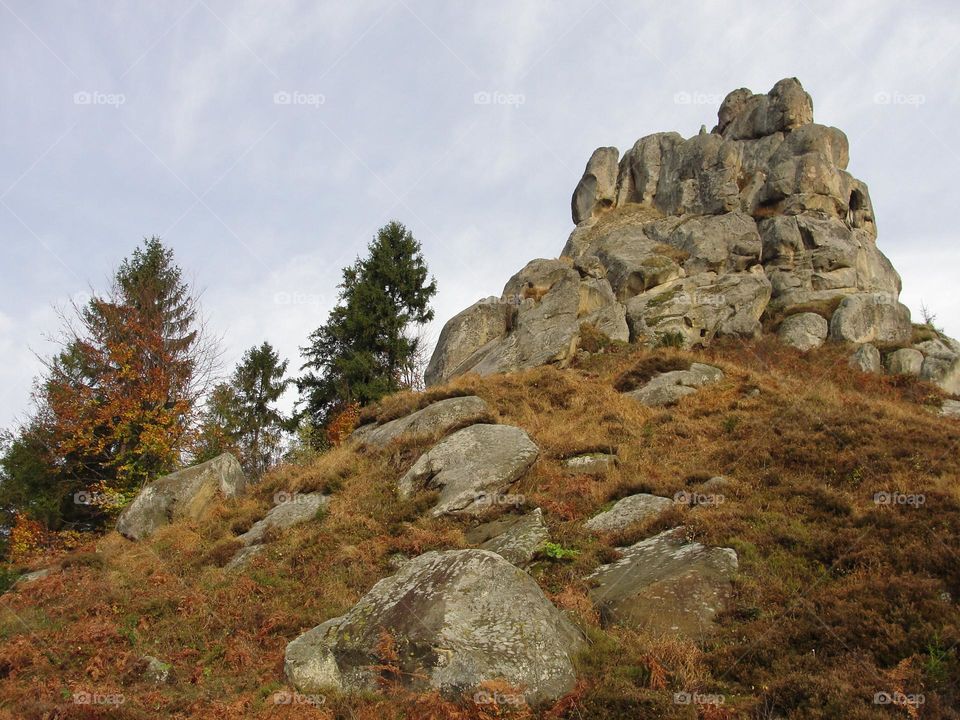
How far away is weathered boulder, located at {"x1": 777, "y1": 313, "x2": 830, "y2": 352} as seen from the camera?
3036cm

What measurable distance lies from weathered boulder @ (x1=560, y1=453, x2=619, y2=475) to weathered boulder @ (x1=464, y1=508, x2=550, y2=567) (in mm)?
2596

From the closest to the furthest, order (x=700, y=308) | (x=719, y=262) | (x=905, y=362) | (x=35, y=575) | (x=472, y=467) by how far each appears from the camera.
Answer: (x=472, y=467), (x=35, y=575), (x=905, y=362), (x=700, y=308), (x=719, y=262)

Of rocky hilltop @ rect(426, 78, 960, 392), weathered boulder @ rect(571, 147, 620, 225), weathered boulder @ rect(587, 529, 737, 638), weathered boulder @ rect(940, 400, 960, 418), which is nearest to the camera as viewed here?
weathered boulder @ rect(587, 529, 737, 638)

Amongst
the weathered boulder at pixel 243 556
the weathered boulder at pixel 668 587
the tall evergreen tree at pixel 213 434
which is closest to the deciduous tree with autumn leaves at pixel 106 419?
the tall evergreen tree at pixel 213 434

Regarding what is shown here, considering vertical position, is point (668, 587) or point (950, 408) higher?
point (950, 408)

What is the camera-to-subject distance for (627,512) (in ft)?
41.4

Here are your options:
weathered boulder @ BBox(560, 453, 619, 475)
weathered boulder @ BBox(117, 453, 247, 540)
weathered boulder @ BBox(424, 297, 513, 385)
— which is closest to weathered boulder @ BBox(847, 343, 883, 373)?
weathered boulder @ BBox(424, 297, 513, 385)

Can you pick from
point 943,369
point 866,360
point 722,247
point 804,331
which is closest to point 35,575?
point 866,360

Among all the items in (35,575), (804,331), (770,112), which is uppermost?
(770,112)

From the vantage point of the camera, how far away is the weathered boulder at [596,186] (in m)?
47.4

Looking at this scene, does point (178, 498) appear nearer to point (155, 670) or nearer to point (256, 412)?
point (155, 670)

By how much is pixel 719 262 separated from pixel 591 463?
960 inches

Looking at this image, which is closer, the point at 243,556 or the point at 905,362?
the point at 243,556

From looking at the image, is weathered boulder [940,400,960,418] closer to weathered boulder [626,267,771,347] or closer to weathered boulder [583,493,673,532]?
weathered boulder [626,267,771,347]
